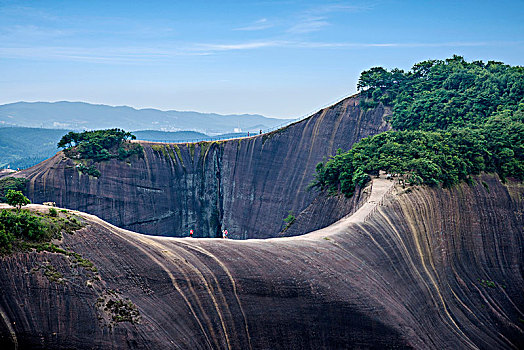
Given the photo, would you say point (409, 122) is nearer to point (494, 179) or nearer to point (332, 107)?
point (332, 107)

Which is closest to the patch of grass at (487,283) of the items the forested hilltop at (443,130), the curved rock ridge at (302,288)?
the curved rock ridge at (302,288)

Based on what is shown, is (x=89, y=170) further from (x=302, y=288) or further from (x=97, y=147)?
(x=302, y=288)

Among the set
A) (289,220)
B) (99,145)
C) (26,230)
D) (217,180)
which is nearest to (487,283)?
(289,220)

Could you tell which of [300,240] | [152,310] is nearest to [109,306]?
[152,310]

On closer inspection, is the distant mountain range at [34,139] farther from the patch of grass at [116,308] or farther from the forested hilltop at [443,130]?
the patch of grass at [116,308]

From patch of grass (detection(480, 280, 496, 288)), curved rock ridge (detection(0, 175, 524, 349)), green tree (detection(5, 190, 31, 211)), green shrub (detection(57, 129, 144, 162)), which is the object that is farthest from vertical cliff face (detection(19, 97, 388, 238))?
green tree (detection(5, 190, 31, 211))

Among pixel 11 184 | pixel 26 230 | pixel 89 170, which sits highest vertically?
pixel 26 230
